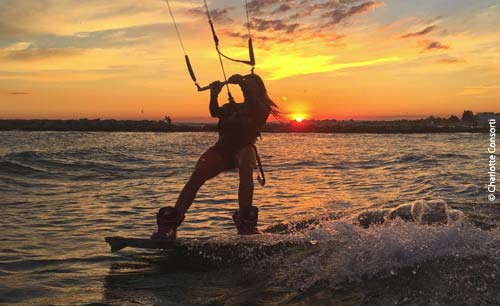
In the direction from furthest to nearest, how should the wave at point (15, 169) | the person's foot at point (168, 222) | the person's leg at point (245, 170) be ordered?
the wave at point (15, 169)
the person's leg at point (245, 170)
the person's foot at point (168, 222)

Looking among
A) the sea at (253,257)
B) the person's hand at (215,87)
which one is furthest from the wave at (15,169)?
the person's hand at (215,87)

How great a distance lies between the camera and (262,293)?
17.7 feet

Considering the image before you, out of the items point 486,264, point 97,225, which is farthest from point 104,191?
point 486,264

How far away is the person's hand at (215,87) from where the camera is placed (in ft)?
25.0

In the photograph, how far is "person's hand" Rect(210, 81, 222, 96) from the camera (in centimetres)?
762

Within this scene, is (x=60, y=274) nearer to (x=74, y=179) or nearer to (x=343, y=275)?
(x=343, y=275)

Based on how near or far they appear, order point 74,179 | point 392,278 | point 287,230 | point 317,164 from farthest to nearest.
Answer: point 317,164
point 74,179
point 287,230
point 392,278

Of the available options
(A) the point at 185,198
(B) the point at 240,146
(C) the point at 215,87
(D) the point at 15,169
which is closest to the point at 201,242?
(A) the point at 185,198

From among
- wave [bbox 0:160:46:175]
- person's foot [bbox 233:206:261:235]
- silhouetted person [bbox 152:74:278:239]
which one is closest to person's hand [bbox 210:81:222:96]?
silhouetted person [bbox 152:74:278:239]

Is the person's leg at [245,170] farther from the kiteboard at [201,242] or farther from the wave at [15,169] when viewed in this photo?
the wave at [15,169]

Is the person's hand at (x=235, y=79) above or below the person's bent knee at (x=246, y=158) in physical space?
above

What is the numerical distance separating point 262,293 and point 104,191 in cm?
955

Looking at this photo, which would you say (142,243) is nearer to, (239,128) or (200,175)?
(200,175)

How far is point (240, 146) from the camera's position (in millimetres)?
7535
